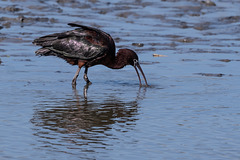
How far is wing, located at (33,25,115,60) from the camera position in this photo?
12406 millimetres

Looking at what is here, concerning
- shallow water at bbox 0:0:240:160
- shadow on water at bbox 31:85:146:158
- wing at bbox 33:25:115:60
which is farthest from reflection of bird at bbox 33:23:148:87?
shadow on water at bbox 31:85:146:158

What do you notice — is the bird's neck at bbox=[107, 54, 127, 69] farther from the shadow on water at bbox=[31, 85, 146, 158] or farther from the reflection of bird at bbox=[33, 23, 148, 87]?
the shadow on water at bbox=[31, 85, 146, 158]

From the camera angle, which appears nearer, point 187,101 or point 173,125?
point 173,125

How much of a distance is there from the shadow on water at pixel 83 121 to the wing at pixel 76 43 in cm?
135

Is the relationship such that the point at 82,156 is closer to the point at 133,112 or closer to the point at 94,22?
the point at 133,112

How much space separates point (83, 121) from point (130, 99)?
2.02 meters

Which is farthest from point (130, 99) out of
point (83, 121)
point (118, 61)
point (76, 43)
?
point (76, 43)

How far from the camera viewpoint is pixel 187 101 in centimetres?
1050

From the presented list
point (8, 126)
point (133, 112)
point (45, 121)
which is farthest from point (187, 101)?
point (8, 126)

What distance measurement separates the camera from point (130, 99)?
10852 mm

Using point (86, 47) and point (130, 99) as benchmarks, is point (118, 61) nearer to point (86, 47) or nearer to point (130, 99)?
point (86, 47)

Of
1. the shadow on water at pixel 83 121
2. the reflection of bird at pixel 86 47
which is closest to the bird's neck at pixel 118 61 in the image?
the reflection of bird at pixel 86 47

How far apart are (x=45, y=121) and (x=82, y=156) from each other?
1.93 metres

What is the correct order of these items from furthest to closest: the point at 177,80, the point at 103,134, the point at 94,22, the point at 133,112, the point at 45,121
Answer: the point at 94,22, the point at 177,80, the point at 133,112, the point at 45,121, the point at 103,134
